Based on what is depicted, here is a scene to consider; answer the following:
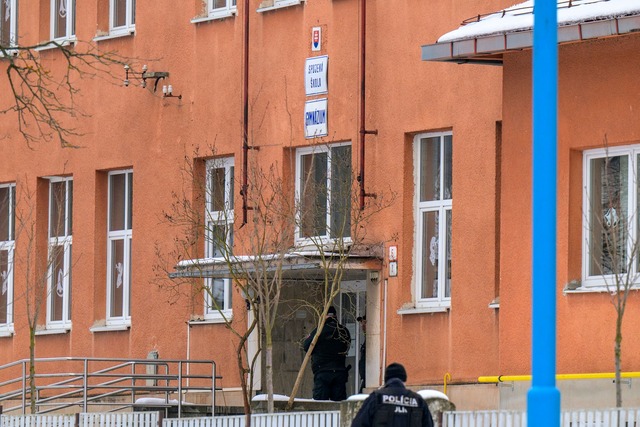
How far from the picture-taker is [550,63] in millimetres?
11211

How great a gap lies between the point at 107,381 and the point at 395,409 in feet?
46.6

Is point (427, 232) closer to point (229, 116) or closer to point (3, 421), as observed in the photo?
point (229, 116)

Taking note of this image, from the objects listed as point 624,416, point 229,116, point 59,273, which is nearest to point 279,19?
point 229,116

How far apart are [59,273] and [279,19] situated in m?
6.75

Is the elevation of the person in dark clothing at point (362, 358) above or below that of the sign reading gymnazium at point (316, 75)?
below

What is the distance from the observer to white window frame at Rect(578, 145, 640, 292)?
20766mm

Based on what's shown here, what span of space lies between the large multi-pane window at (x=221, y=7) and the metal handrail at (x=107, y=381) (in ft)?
17.3

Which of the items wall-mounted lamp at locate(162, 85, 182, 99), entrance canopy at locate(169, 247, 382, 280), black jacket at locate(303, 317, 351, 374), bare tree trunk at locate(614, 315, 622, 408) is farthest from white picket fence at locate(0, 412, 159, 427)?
wall-mounted lamp at locate(162, 85, 182, 99)

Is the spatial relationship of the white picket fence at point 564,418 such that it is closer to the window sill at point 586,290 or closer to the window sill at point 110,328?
the window sill at point 586,290

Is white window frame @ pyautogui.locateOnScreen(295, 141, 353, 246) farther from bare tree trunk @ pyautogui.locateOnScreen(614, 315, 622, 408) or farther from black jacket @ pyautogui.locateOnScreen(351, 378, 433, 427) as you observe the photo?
black jacket @ pyautogui.locateOnScreen(351, 378, 433, 427)

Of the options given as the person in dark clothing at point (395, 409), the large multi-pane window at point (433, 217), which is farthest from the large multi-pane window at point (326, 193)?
the person in dark clothing at point (395, 409)

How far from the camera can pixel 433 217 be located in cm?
2591

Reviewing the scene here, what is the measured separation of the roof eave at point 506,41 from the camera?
1992 centimetres

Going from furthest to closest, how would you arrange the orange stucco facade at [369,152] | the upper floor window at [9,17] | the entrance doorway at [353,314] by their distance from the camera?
the upper floor window at [9,17]
the entrance doorway at [353,314]
the orange stucco facade at [369,152]
